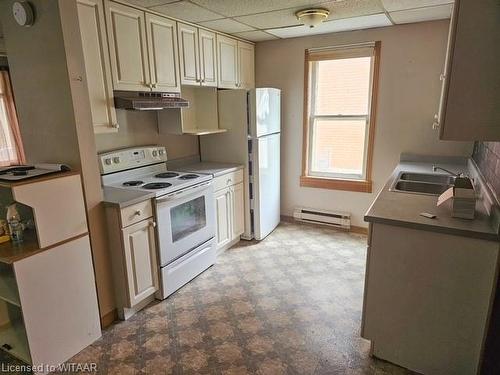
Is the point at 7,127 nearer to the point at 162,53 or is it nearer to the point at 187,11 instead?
the point at 162,53

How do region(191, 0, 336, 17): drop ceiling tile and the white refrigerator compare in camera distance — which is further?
the white refrigerator

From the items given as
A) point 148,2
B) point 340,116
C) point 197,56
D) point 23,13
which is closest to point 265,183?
point 340,116

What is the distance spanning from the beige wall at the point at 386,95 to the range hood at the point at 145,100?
157 cm

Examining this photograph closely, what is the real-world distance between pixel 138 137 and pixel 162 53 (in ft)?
2.57

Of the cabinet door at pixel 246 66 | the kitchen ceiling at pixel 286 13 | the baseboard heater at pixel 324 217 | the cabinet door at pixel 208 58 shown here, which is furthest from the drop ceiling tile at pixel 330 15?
the baseboard heater at pixel 324 217

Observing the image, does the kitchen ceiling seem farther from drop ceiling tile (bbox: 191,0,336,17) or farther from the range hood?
the range hood

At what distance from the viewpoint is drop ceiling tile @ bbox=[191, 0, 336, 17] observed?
7.84 feet

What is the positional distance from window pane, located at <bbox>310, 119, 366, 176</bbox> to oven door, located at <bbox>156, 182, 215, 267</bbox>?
163 cm

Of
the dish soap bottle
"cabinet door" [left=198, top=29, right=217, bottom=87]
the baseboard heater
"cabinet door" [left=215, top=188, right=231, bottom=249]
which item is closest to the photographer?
the dish soap bottle

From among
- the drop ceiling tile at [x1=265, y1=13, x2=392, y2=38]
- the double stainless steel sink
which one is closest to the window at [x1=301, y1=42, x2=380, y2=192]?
the drop ceiling tile at [x1=265, y1=13, x2=392, y2=38]

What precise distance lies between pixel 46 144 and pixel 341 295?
2443mm

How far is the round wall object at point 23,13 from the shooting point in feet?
6.12

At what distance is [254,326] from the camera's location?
2273 millimetres

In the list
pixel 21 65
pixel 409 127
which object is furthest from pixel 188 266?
pixel 409 127
